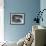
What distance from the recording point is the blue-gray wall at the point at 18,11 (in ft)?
18.6

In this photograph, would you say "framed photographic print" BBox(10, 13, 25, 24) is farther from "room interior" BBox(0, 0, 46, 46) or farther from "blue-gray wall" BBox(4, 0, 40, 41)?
"blue-gray wall" BBox(4, 0, 40, 41)

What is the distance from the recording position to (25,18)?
5.78 meters

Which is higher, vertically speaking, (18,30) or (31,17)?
(31,17)

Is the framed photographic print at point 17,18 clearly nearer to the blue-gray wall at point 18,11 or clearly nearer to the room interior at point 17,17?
the room interior at point 17,17

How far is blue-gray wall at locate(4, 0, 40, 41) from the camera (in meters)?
5.68

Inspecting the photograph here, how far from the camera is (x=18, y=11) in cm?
573

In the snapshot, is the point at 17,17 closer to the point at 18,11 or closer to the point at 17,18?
the point at 17,18

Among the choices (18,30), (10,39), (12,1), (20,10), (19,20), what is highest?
(12,1)

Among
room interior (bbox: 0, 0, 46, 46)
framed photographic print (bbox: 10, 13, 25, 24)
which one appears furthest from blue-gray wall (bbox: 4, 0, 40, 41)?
framed photographic print (bbox: 10, 13, 25, 24)

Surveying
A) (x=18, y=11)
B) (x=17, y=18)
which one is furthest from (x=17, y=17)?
(x=18, y=11)

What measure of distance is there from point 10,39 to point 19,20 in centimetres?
Result: 89

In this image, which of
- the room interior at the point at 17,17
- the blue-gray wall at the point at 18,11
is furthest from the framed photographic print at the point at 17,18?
the blue-gray wall at the point at 18,11

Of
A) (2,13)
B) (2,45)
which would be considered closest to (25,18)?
(2,13)

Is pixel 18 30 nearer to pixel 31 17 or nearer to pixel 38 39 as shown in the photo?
pixel 31 17
